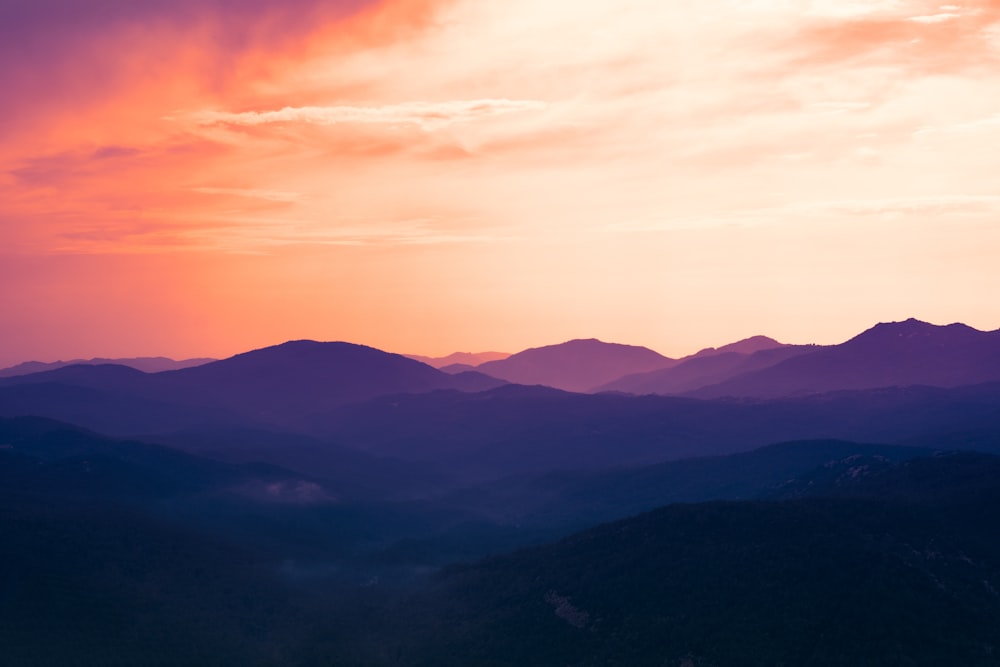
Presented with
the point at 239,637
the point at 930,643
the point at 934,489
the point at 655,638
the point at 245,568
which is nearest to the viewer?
the point at 930,643

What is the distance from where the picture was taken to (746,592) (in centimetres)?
11488

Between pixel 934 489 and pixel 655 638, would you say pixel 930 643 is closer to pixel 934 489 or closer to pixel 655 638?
pixel 655 638

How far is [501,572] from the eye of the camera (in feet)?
478

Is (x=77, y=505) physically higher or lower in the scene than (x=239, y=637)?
higher

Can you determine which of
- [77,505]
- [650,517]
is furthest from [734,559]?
[77,505]

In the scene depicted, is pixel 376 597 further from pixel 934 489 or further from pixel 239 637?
pixel 934 489

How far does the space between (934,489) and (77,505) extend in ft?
484

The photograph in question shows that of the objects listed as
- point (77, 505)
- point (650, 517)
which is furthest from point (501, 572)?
point (77, 505)

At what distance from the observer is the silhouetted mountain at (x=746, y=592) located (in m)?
104

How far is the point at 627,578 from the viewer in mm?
127000

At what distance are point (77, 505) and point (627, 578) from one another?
111286 mm

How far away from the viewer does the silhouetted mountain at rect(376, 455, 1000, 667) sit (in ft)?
340

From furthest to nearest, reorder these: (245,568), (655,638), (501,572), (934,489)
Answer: (245,568) → (934,489) → (501,572) → (655,638)

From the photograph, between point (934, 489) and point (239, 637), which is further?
point (934, 489)
